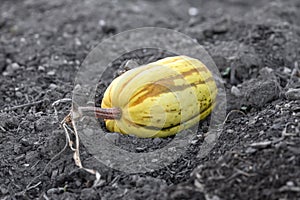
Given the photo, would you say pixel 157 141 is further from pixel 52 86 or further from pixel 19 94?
pixel 19 94

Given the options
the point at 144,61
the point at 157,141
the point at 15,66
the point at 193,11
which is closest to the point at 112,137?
the point at 157,141

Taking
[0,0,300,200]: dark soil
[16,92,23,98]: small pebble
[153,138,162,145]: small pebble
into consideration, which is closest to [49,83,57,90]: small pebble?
[0,0,300,200]: dark soil

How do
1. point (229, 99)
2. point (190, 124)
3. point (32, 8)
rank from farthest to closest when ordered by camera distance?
point (32, 8), point (229, 99), point (190, 124)

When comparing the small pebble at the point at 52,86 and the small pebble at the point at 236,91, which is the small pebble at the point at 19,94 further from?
the small pebble at the point at 236,91

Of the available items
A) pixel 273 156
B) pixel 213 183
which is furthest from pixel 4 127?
pixel 273 156

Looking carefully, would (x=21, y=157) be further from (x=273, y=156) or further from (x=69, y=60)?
A: (x=69, y=60)

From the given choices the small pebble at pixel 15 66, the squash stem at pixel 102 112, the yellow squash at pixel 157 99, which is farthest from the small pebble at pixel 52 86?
the squash stem at pixel 102 112
